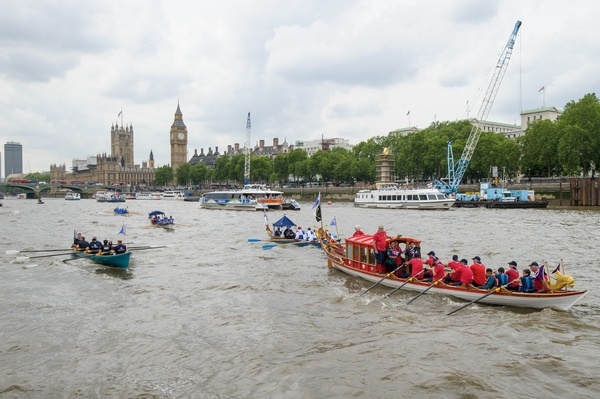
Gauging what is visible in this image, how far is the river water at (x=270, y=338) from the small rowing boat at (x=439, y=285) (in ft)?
1.33

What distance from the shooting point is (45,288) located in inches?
1091

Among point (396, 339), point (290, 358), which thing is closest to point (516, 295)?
point (396, 339)

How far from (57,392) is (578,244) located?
38244 mm

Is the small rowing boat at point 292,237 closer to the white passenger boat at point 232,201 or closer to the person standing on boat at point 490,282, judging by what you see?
the person standing on boat at point 490,282

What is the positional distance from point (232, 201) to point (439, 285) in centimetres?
8740

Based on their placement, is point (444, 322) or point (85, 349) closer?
point (85, 349)

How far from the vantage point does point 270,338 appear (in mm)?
18750

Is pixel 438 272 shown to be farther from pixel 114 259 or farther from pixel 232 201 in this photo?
pixel 232 201

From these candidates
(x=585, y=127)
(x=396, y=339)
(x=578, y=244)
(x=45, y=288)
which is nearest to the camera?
(x=396, y=339)

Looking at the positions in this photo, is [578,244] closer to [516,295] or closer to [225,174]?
[516,295]

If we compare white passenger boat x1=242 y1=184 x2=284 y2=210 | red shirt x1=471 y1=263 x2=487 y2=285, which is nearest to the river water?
red shirt x1=471 y1=263 x2=487 y2=285

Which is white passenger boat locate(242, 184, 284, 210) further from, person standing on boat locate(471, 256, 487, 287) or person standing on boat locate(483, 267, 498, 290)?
person standing on boat locate(483, 267, 498, 290)

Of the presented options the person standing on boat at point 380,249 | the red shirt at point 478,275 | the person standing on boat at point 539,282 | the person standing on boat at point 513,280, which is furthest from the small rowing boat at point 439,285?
the red shirt at point 478,275

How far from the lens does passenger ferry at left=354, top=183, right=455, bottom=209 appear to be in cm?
8944
